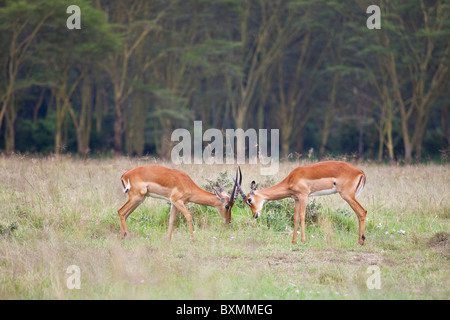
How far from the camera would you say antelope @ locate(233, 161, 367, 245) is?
7355 millimetres

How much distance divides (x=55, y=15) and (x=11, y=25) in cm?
153

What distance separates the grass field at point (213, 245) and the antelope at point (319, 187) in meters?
0.39

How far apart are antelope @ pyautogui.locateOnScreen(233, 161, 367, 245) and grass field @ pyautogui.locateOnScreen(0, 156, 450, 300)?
39 cm

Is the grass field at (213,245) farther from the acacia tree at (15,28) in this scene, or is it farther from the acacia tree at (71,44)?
the acacia tree at (71,44)

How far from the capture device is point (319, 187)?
294 inches

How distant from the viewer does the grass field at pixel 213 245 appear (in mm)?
5371

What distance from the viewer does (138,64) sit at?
26.2 metres

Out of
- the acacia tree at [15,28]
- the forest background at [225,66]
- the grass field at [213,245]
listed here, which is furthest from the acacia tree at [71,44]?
the grass field at [213,245]

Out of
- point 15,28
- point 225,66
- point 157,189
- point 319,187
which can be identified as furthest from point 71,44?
point 319,187

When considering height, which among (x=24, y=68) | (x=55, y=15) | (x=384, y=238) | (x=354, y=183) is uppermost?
(x=55, y=15)

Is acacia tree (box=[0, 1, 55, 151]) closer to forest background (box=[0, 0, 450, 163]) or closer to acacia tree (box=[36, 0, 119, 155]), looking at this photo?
forest background (box=[0, 0, 450, 163])

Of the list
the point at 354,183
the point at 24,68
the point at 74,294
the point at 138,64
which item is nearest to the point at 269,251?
the point at 354,183

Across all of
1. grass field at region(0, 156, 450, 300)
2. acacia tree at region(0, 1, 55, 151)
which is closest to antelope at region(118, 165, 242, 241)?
grass field at region(0, 156, 450, 300)

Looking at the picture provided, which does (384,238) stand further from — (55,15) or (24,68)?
(24,68)
